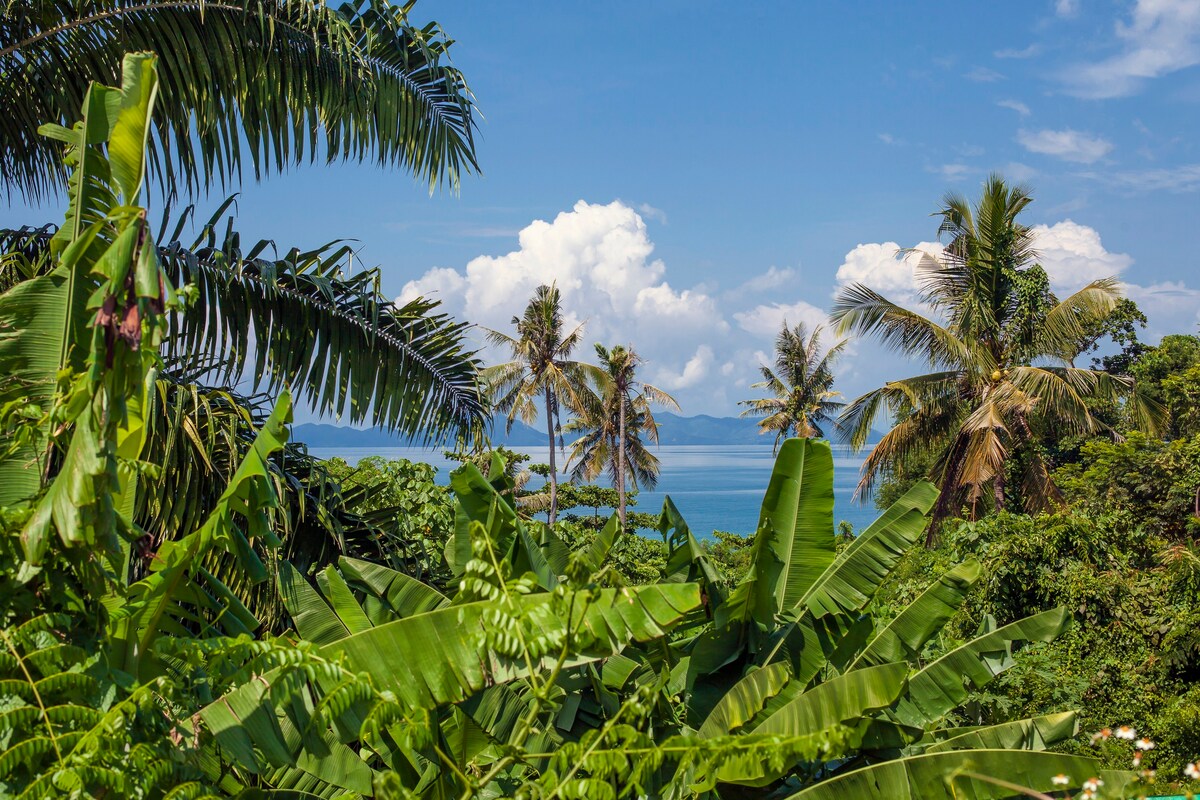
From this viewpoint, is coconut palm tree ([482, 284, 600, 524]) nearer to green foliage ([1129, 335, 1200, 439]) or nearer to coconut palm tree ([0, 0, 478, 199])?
green foliage ([1129, 335, 1200, 439])

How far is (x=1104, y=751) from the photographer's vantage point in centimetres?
958

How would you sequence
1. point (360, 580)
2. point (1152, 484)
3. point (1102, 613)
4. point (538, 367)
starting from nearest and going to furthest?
point (360, 580) < point (1102, 613) < point (1152, 484) < point (538, 367)

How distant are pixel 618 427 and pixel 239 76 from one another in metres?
34.1

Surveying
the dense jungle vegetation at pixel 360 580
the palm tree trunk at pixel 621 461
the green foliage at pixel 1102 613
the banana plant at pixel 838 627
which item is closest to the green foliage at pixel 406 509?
the dense jungle vegetation at pixel 360 580

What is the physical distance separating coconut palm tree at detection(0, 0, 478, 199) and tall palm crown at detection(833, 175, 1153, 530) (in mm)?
15454

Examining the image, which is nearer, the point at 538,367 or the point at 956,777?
the point at 956,777

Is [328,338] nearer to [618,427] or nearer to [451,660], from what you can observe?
[451,660]

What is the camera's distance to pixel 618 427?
39875 mm

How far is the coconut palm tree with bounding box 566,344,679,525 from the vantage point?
38312 millimetres

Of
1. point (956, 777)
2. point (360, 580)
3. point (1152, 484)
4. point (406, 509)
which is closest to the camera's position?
point (956, 777)

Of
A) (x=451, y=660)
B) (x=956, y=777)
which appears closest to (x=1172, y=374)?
(x=956, y=777)

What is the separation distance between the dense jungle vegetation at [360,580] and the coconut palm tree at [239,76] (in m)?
0.03

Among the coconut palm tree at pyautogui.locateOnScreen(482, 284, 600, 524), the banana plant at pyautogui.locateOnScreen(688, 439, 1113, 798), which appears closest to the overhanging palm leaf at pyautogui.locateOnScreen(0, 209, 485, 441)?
the banana plant at pyautogui.locateOnScreen(688, 439, 1113, 798)

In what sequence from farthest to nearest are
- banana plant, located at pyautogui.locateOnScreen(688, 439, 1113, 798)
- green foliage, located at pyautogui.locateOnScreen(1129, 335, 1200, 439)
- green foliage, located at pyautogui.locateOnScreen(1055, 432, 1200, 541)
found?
1. green foliage, located at pyautogui.locateOnScreen(1129, 335, 1200, 439)
2. green foliage, located at pyautogui.locateOnScreen(1055, 432, 1200, 541)
3. banana plant, located at pyautogui.locateOnScreen(688, 439, 1113, 798)
